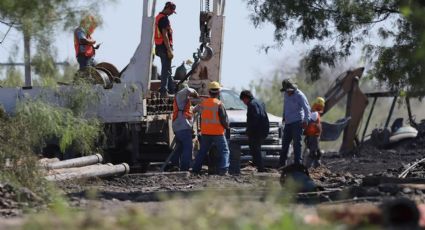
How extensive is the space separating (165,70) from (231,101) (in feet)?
14.9

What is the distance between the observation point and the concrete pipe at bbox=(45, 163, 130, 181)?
1961cm

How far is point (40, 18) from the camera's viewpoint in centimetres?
1552

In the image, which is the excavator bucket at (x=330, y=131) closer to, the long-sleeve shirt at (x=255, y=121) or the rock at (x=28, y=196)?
the long-sleeve shirt at (x=255, y=121)

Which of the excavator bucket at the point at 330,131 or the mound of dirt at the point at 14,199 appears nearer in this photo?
the mound of dirt at the point at 14,199

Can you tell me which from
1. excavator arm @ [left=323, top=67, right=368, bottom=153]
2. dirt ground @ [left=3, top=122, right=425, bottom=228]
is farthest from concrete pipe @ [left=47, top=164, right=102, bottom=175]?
excavator arm @ [left=323, top=67, right=368, bottom=153]

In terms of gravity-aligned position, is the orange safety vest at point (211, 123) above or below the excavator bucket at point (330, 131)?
above

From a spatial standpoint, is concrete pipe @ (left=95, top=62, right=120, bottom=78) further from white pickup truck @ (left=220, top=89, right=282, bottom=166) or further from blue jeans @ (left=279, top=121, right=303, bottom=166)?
blue jeans @ (left=279, top=121, right=303, bottom=166)

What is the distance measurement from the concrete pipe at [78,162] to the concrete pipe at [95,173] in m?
0.28

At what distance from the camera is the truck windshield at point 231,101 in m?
28.3

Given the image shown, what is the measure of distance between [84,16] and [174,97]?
A: 809cm

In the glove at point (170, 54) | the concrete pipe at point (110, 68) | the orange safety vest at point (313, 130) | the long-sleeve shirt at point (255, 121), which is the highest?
the glove at point (170, 54)

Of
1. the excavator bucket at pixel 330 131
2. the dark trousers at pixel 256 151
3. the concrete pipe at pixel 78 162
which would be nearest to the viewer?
the concrete pipe at pixel 78 162

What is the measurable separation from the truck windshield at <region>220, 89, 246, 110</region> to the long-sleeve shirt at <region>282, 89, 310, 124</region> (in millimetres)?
3874

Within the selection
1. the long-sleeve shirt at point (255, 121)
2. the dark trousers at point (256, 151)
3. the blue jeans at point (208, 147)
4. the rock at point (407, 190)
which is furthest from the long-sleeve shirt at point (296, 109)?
the rock at point (407, 190)
